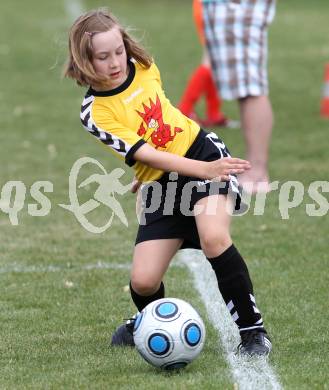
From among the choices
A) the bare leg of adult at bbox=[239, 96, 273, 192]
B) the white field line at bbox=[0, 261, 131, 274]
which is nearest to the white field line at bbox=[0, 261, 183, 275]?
the white field line at bbox=[0, 261, 131, 274]

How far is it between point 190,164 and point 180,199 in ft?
0.88

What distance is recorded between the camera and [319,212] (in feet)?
26.5

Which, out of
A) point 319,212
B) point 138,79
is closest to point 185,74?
point 319,212

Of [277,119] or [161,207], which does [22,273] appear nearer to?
[161,207]

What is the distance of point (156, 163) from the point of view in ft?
16.0

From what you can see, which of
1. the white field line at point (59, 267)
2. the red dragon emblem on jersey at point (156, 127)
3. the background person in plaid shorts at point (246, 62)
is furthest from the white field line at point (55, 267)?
the background person in plaid shorts at point (246, 62)

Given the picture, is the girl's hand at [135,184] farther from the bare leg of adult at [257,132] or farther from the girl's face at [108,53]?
the bare leg of adult at [257,132]

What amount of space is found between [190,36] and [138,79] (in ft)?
48.0

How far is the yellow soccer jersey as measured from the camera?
5.00m

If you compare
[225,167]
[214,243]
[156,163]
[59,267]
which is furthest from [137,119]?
[59,267]

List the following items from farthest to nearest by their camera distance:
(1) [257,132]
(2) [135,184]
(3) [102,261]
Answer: (1) [257,132]
(3) [102,261]
(2) [135,184]

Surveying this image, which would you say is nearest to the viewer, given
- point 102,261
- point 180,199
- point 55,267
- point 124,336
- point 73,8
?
point 180,199

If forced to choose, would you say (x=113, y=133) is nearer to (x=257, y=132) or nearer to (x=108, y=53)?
(x=108, y=53)

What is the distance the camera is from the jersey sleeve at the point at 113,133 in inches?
193
